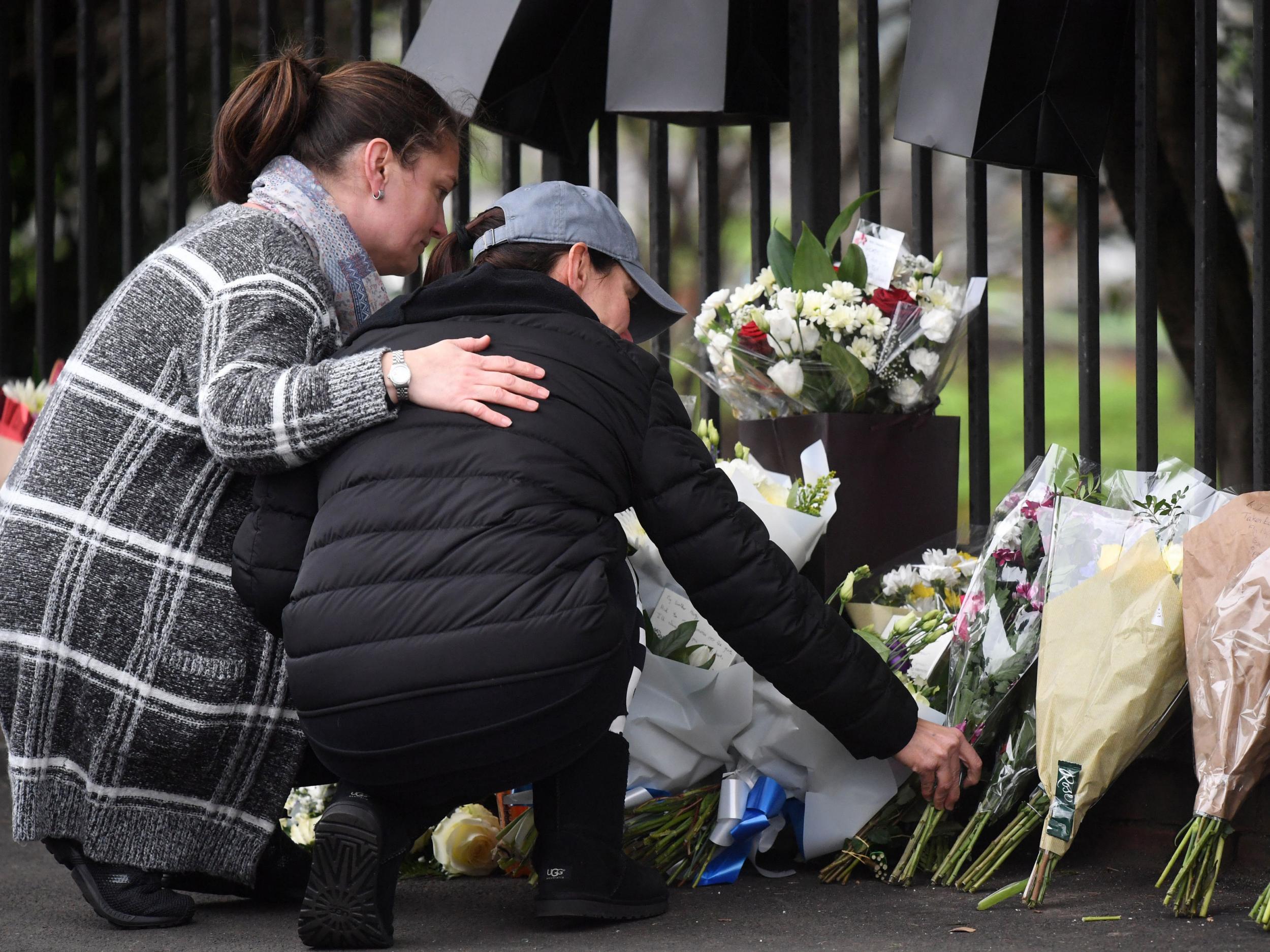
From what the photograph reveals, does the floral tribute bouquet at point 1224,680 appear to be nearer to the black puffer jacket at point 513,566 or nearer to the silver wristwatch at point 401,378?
the black puffer jacket at point 513,566

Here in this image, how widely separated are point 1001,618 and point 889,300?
765mm

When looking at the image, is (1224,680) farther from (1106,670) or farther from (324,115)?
(324,115)

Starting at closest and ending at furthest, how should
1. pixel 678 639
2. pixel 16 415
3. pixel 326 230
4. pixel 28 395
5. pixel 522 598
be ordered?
pixel 522 598 < pixel 326 230 < pixel 678 639 < pixel 16 415 < pixel 28 395

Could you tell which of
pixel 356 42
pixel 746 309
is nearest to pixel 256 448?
pixel 746 309

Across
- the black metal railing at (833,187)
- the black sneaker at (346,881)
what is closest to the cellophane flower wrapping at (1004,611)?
the black metal railing at (833,187)

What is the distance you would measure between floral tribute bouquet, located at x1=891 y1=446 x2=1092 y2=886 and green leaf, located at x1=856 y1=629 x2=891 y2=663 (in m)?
0.12

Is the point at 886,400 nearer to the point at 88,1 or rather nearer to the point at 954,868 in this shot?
the point at 954,868

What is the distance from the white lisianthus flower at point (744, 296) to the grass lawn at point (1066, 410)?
4.19 metres

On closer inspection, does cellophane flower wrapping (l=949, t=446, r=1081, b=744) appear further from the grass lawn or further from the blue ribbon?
the grass lawn

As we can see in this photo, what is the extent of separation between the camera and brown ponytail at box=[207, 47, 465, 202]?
210cm

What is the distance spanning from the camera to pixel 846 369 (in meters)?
2.53

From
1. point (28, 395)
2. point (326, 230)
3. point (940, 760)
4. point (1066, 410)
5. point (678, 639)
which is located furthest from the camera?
point (1066, 410)

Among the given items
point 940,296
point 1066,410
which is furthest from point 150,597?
point 1066,410

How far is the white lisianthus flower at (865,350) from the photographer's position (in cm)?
252
